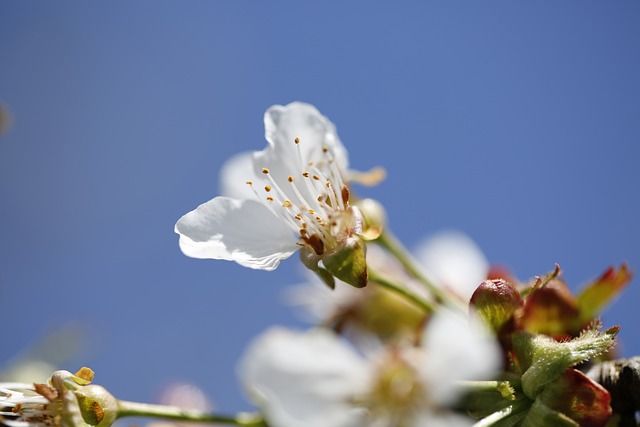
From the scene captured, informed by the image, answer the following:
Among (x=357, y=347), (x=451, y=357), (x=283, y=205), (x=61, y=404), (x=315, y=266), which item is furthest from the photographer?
(x=283, y=205)

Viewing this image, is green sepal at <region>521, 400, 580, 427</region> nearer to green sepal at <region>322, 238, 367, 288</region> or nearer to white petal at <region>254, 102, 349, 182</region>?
green sepal at <region>322, 238, 367, 288</region>

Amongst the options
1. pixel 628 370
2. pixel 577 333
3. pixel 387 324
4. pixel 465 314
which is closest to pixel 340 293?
pixel 387 324

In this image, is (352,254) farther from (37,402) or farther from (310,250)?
(37,402)

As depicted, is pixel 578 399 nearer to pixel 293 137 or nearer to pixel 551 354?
pixel 551 354

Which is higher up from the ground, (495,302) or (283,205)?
(283,205)

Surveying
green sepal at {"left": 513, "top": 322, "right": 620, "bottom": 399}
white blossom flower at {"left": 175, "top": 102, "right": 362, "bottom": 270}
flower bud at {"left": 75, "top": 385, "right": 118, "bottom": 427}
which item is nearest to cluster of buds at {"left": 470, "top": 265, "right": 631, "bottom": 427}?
green sepal at {"left": 513, "top": 322, "right": 620, "bottom": 399}

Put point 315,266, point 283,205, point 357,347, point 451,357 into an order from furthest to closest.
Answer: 1. point 283,205
2. point 315,266
3. point 357,347
4. point 451,357

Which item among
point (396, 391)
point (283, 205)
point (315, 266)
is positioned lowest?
point (396, 391)

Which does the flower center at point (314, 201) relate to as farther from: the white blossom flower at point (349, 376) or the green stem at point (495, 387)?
the white blossom flower at point (349, 376)

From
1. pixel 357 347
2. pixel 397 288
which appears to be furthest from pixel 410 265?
pixel 357 347
